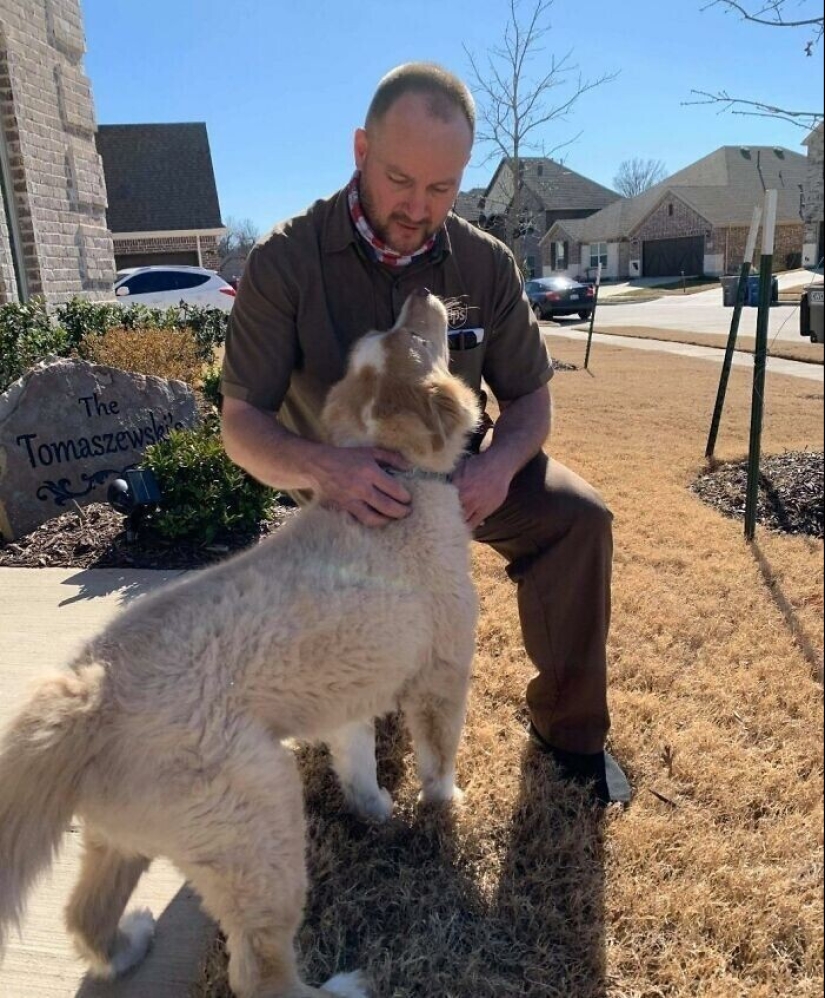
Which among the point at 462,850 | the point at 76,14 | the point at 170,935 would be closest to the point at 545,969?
the point at 462,850

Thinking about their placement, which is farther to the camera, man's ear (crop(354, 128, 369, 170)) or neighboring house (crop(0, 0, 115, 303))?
neighboring house (crop(0, 0, 115, 303))

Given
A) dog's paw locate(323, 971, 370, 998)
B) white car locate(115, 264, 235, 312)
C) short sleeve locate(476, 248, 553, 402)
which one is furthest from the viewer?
white car locate(115, 264, 235, 312)

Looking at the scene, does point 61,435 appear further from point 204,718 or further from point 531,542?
point 204,718

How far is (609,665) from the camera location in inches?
155

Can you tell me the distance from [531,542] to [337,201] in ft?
5.37

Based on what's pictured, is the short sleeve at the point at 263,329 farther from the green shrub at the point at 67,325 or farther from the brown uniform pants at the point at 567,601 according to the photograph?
the green shrub at the point at 67,325

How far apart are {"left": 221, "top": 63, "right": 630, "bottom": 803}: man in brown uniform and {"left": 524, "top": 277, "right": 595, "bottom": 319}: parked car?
96.6ft

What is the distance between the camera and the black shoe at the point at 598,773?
2969mm

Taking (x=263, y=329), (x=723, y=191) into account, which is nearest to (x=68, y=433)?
(x=263, y=329)

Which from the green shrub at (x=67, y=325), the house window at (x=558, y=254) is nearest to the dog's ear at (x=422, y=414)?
the green shrub at (x=67, y=325)

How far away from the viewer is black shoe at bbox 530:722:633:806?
297 cm

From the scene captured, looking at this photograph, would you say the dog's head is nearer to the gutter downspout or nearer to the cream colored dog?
the cream colored dog

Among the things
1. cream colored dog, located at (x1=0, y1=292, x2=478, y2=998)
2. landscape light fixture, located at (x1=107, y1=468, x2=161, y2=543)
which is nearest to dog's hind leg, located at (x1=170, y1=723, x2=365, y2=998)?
cream colored dog, located at (x1=0, y1=292, x2=478, y2=998)

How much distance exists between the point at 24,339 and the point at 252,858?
24.5 ft
